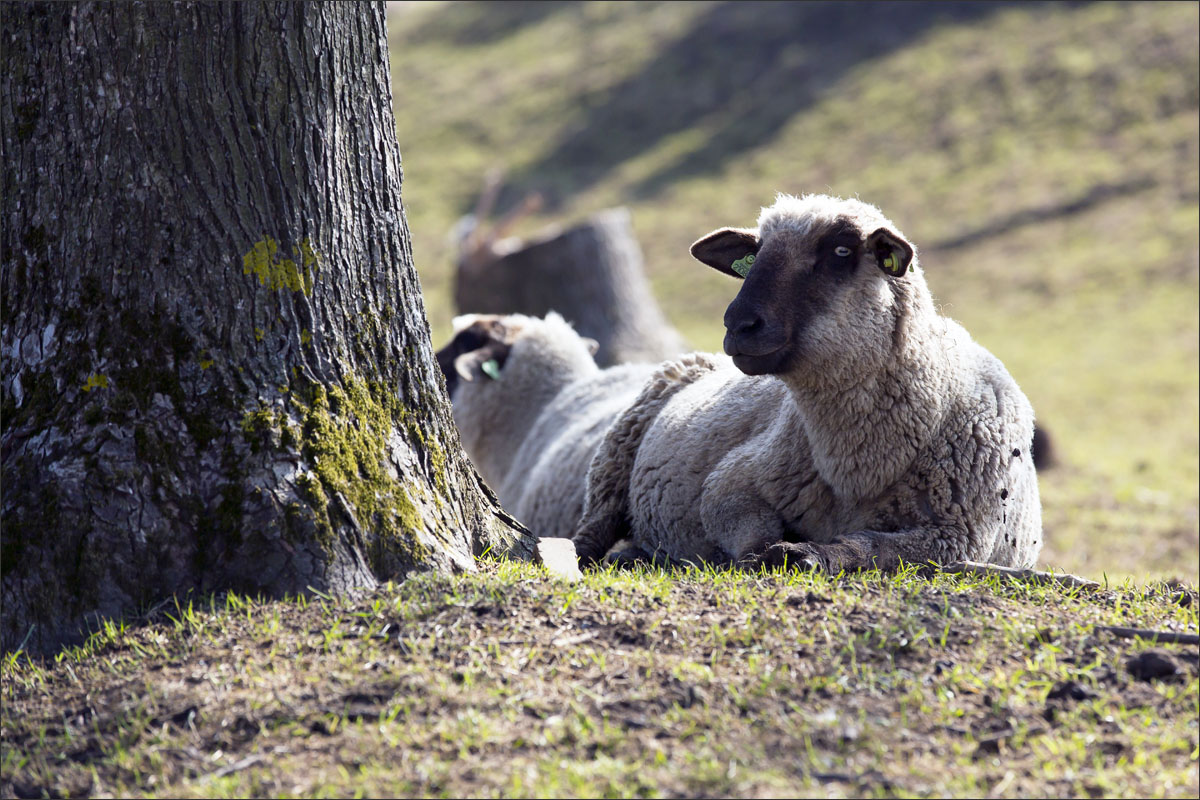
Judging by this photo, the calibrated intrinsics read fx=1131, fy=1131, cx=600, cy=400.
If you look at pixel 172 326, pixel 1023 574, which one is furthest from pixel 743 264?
pixel 172 326

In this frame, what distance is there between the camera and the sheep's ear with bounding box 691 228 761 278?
562 centimetres

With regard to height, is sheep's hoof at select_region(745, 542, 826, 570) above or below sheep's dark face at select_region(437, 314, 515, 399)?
below

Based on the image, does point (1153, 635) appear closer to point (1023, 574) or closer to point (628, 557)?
point (1023, 574)

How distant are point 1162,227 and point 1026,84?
39.6 feet

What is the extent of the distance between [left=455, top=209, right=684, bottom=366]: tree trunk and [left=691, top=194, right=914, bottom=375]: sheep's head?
8.19m

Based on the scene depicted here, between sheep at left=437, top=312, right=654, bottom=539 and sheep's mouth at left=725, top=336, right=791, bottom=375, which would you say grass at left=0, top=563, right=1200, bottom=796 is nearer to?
sheep's mouth at left=725, top=336, right=791, bottom=375

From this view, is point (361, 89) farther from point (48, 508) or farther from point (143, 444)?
point (48, 508)

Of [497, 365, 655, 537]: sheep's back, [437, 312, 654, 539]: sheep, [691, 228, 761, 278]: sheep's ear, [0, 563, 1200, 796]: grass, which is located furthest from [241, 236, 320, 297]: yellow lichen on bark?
[437, 312, 654, 539]: sheep

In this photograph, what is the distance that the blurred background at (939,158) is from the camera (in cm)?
1894

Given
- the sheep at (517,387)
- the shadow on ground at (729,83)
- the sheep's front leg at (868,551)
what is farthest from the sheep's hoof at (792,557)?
the shadow on ground at (729,83)

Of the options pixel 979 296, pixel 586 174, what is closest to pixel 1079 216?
pixel 979 296

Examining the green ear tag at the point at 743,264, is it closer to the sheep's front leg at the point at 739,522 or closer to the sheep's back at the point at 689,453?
the sheep's back at the point at 689,453

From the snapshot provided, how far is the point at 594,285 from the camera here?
13359 millimetres

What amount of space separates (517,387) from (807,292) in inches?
194
